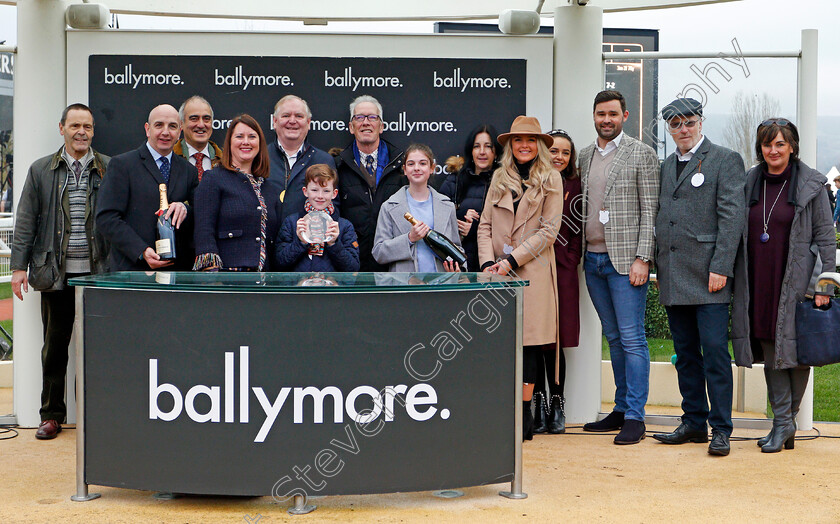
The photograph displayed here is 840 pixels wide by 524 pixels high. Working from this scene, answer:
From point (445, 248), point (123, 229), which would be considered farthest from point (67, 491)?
point (445, 248)

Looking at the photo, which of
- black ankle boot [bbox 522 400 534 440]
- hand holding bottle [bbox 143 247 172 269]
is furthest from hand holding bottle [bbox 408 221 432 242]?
hand holding bottle [bbox 143 247 172 269]

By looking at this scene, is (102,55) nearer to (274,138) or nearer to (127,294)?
(274,138)

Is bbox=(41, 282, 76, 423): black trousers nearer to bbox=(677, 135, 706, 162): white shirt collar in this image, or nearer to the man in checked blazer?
the man in checked blazer

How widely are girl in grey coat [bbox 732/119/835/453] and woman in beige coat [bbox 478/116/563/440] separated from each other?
1.18 m

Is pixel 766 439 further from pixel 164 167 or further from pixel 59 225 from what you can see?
pixel 59 225

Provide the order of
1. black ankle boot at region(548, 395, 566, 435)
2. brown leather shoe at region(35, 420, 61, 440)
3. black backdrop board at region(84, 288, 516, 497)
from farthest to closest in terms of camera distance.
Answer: black ankle boot at region(548, 395, 566, 435) < brown leather shoe at region(35, 420, 61, 440) < black backdrop board at region(84, 288, 516, 497)

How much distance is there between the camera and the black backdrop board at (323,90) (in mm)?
A: 6555

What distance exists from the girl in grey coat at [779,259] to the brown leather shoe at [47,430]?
14.6 feet

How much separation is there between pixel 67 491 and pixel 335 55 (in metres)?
3.49

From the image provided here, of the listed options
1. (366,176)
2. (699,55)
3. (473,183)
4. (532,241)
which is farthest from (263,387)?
(699,55)

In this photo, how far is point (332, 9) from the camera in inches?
339

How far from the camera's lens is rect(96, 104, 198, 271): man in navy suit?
19.0ft

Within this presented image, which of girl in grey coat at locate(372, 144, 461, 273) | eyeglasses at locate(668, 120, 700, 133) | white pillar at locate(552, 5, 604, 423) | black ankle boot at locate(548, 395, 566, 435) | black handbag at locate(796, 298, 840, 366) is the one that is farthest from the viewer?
white pillar at locate(552, 5, 604, 423)

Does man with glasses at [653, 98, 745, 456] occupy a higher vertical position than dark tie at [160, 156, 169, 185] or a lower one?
lower
